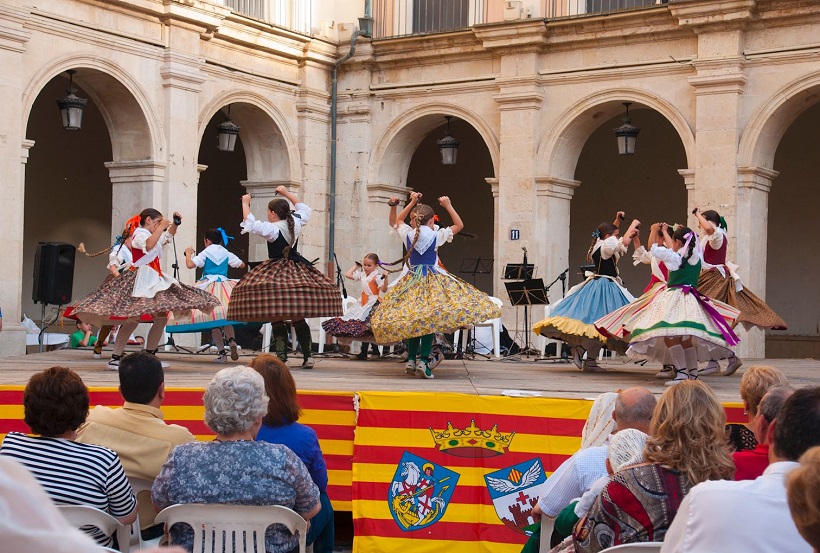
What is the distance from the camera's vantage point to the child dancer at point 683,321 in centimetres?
784

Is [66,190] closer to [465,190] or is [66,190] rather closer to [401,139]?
[401,139]

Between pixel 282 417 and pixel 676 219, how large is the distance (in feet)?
45.0

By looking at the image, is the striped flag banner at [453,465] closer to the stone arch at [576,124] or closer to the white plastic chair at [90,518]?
the white plastic chair at [90,518]

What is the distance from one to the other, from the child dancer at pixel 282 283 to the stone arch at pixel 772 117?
6157 mm

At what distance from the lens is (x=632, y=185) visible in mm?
17328

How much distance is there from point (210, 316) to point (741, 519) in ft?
25.7

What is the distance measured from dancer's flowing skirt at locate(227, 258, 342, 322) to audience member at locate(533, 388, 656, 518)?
16.0ft

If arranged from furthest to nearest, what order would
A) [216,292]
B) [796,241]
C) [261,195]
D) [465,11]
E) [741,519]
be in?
[796,241], [261,195], [465,11], [216,292], [741,519]

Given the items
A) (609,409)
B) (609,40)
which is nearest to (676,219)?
(609,40)

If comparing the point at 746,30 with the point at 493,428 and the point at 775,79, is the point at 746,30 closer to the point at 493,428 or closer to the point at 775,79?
the point at 775,79

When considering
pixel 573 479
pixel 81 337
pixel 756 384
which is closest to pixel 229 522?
pixel 573 479

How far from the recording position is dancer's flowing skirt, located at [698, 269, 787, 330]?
9454 mm

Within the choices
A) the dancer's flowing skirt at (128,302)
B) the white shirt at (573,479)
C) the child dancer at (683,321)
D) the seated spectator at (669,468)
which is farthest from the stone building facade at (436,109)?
the seated spectator at (669,468)

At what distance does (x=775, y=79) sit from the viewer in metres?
12.6
